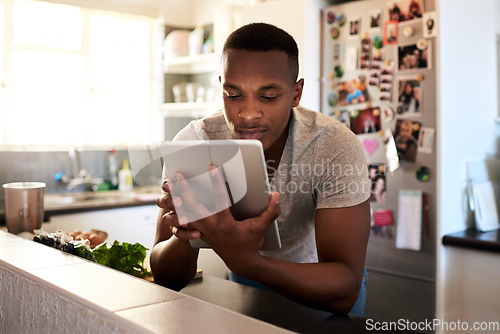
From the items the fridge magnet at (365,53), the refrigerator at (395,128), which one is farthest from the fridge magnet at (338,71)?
the fridge magnet at (365,53)

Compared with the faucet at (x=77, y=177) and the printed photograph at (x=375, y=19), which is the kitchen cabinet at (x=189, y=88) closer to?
the faucet at (x=77, y=177)

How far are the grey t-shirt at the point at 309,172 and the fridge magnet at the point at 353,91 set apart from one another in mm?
1071

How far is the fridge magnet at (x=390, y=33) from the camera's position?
7.35 ft

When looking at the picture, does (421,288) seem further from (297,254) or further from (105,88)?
(105,88)

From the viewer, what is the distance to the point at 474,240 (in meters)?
2.02

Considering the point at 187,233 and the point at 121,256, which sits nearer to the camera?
the point at 187,233

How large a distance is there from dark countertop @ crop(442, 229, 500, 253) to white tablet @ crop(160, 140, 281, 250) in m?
1.39

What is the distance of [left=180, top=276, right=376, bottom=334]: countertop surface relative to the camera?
90 cm

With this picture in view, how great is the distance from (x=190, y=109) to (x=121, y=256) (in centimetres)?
261

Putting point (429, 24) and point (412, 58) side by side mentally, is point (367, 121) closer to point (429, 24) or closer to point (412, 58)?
point (412, 58)

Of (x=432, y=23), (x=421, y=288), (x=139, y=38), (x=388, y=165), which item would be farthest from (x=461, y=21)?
(x=139, y=38)

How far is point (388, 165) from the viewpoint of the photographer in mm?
2271

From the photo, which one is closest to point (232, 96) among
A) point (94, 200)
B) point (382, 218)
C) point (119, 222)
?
point (382, 218)

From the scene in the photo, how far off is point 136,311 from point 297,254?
0.77 metres
